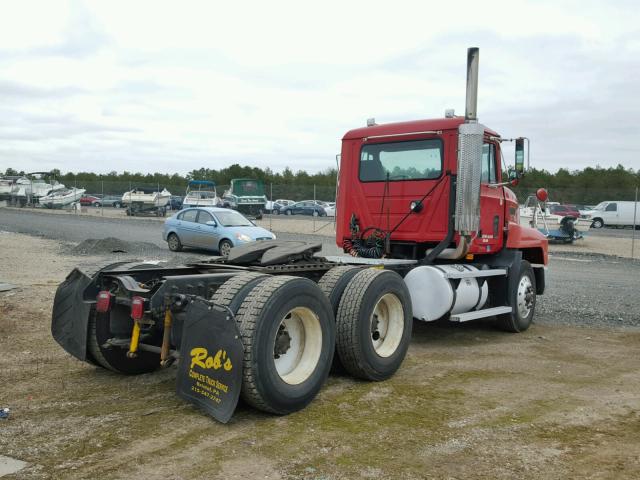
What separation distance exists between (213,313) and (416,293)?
3437mm

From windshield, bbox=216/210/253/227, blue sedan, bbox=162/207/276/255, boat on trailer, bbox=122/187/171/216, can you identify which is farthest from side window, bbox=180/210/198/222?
boat on trailer, bbox=122/187/171/216

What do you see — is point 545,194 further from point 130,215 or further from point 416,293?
point 130,215

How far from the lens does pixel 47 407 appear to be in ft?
16.0

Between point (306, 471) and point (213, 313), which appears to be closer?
point (306, 471)

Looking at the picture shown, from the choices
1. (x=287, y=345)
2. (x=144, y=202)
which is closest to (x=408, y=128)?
(x=287, y=345)

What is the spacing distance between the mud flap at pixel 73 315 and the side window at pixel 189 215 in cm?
1351

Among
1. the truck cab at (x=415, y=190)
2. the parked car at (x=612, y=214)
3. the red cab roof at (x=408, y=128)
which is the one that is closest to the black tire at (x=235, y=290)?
the truck cab at (x=415, y=190)

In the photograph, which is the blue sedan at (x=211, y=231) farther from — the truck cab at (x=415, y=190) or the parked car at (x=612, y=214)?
the parked car at (x=612, y=214)

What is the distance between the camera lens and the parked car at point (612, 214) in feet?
128

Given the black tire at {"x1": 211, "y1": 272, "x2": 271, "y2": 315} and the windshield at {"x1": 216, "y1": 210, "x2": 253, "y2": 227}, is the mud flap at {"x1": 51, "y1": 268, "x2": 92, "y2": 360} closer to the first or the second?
the black tire at {"x1": 211, "y1": 272, "x2": 271, "y2": 315}

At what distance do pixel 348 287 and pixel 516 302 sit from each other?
3.51 metres

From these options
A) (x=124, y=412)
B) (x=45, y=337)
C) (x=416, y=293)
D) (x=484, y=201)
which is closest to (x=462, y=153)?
(x=484, y=201)

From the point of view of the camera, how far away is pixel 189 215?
63.2 ft

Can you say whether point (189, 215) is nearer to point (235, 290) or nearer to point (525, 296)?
point (525, 296)
